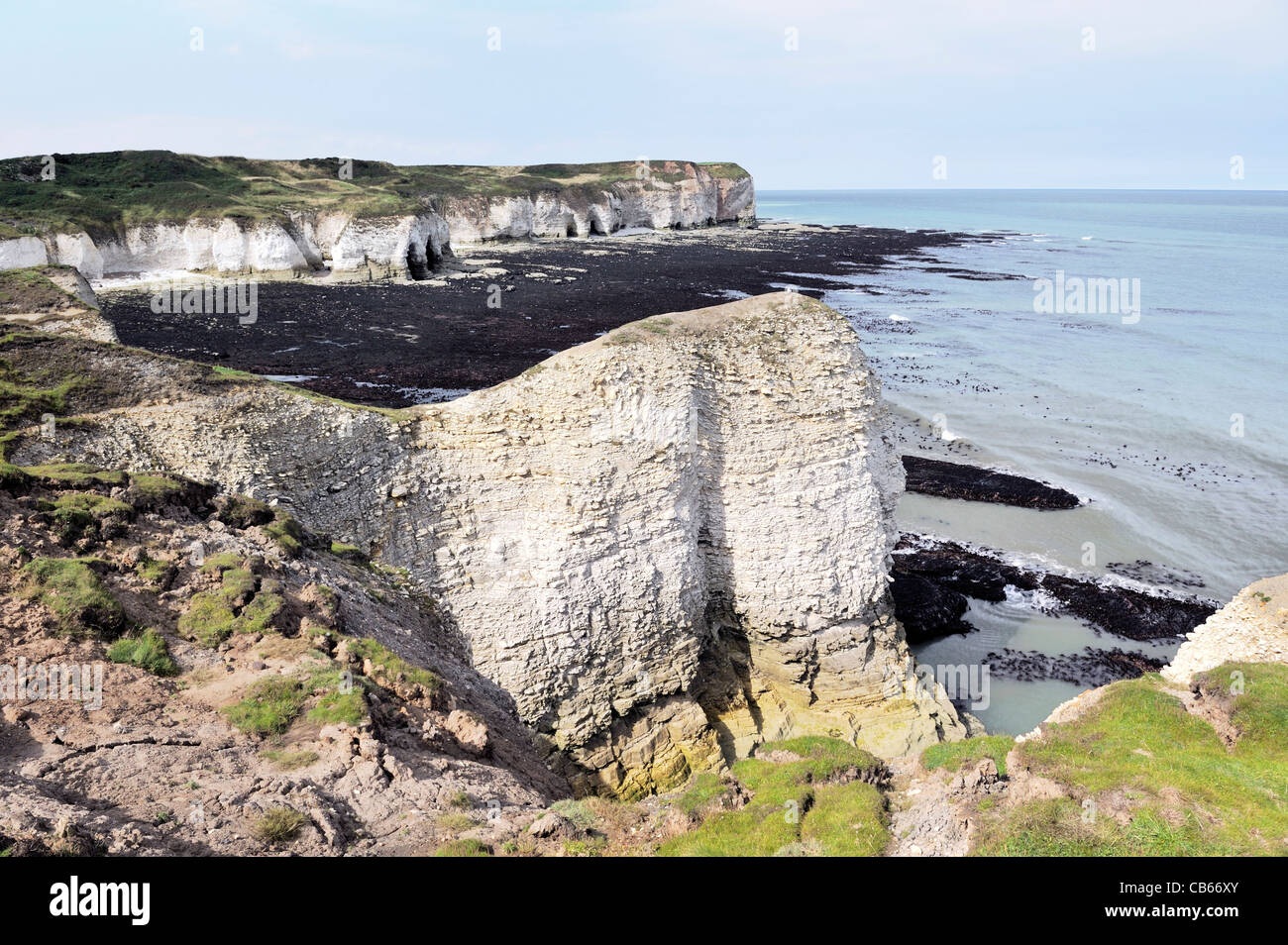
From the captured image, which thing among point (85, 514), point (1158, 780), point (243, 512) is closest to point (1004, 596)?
point (1158, 780)

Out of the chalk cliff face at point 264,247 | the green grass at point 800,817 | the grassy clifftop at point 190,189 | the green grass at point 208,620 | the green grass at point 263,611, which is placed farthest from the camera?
the grassy clifftop at point 190,189

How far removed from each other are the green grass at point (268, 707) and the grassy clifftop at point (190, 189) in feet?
215

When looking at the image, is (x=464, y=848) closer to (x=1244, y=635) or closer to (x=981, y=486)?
(x=1244, y=635)

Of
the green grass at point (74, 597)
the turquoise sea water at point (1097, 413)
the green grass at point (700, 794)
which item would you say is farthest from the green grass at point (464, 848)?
the turquoise sea water at point (1097, 413)

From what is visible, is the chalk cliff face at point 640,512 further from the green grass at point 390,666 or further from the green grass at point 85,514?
the green grass at point 390,666

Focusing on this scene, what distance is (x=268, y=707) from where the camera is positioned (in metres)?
9.34

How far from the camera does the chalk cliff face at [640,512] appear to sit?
14.9 m

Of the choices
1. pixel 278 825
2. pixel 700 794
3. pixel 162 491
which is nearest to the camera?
pixel 278 825

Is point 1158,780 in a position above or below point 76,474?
below

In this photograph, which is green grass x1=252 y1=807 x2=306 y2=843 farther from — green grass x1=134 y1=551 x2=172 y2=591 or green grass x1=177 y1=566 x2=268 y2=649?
green grass x1=134 y1=551 x2=172 y2=591

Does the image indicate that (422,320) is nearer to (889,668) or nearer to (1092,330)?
(889,668)

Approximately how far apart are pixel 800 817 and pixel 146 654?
348 inches
